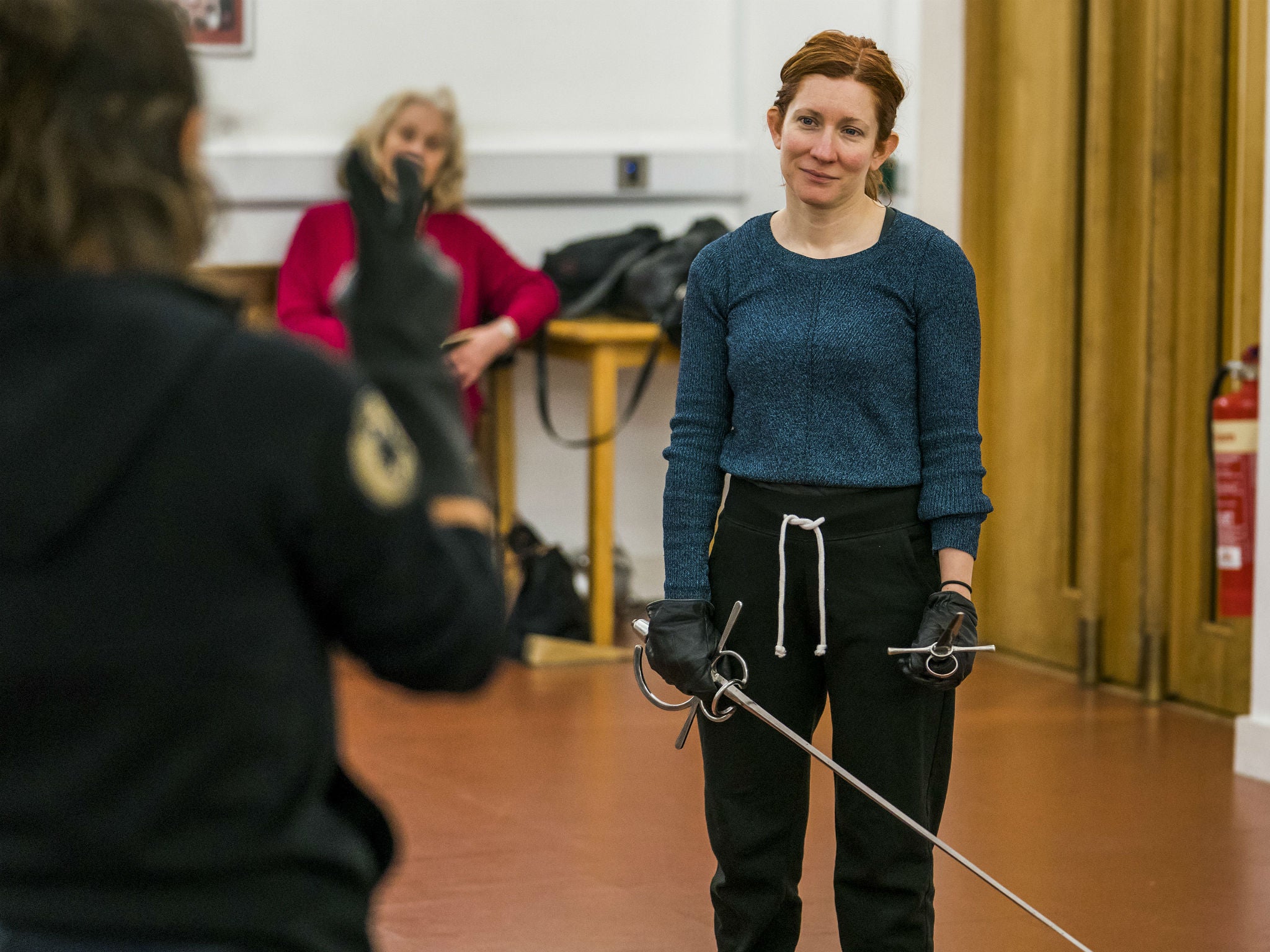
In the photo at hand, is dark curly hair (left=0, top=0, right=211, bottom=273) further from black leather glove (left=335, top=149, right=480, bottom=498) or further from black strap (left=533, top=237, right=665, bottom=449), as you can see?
black strap (left=533, top=237, right=665, bottom=449)

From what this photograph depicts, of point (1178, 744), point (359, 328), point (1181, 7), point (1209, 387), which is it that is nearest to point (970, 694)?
point (1178, 744)

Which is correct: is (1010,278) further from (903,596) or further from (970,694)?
(903,596)

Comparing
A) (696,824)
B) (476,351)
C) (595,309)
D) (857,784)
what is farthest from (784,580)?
(595,309)

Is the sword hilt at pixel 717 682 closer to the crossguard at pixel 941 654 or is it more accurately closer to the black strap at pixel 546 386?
the crossguard at pixel 941 654

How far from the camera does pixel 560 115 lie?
5.24 meters

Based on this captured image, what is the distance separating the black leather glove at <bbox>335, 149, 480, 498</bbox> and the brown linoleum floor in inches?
67.9

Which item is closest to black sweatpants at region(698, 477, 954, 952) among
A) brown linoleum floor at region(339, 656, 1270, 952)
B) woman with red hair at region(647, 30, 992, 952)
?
woman with red hair at region(647, 30, 992, 952)

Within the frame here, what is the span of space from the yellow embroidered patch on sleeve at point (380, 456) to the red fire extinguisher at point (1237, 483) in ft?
9.88

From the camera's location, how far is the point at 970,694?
4172 mm

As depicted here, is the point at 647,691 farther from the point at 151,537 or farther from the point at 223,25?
the point at 223,25

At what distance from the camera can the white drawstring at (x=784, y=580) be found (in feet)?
6.30

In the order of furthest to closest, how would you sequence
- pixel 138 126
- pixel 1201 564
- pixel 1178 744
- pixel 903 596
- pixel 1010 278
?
pixel 1010 278, pixel 1201 564, pixel 1178 744, pixel 903 596, pixel 138 126

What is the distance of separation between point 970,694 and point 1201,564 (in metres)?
0.64

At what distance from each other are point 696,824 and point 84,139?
2462mm
